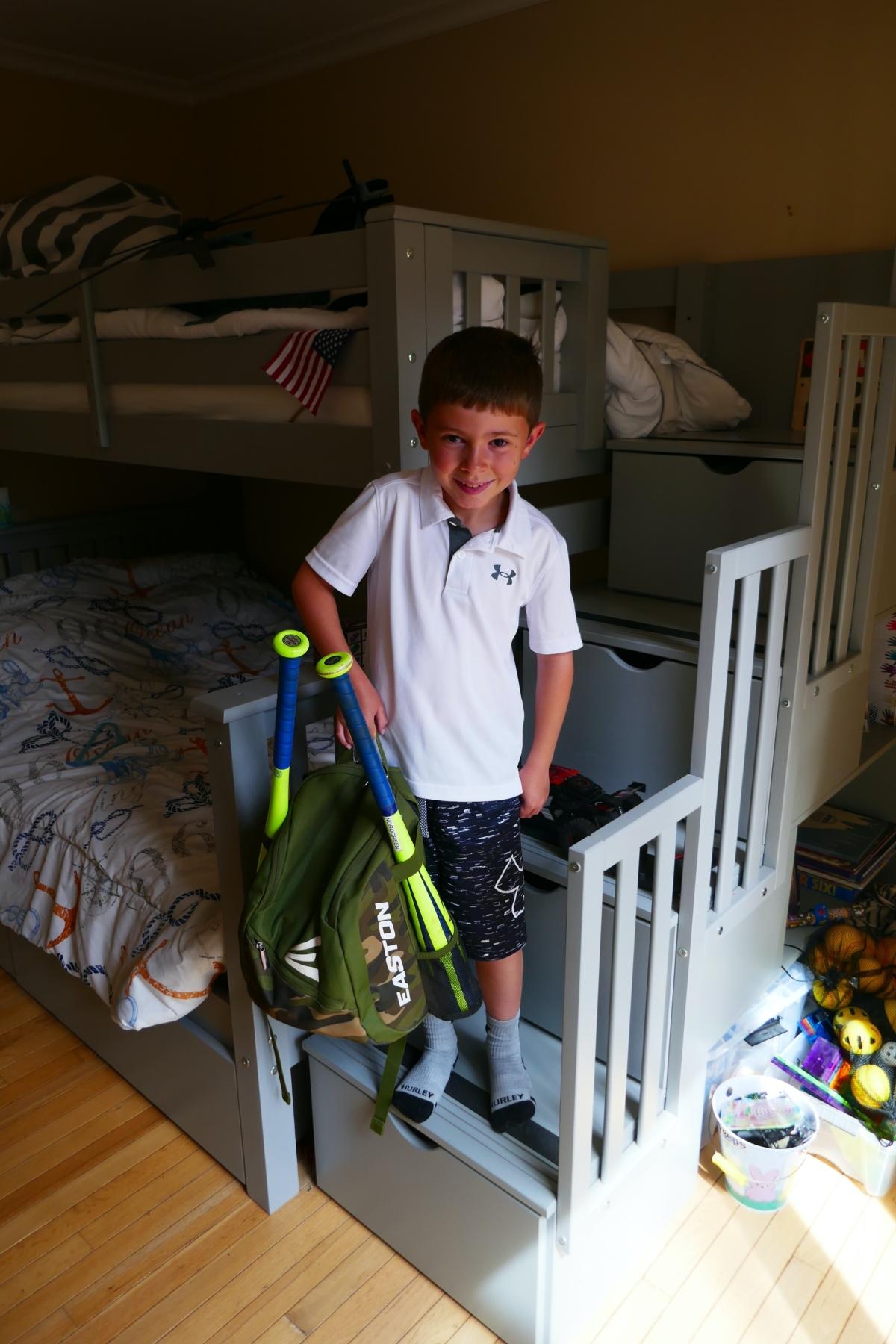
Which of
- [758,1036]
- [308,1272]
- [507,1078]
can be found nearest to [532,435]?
[507,1078]

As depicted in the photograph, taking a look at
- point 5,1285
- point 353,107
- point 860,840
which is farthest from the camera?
point 353,107

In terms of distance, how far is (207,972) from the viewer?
1553 mm

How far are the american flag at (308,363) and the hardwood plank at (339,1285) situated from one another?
1.30 metres

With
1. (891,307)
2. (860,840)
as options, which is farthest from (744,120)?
(860,840)

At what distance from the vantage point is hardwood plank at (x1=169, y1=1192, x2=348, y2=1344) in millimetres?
1423

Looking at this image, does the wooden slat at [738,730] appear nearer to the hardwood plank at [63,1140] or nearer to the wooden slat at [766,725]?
the wooden slat at [766,725]

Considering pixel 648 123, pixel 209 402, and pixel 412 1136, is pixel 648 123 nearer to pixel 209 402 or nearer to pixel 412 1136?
pixel 209 402

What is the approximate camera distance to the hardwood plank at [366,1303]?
140 cm

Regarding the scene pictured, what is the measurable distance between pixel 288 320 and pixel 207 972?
1027 mm

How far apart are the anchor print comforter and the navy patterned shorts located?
1.36 ft

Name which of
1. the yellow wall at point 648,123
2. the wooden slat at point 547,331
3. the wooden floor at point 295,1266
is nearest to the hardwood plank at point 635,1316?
the wooden floor at point 295,1266

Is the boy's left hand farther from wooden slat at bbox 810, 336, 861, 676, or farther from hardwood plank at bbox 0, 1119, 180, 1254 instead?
hardwood plank at bbox 0, 1119, 180, 1254

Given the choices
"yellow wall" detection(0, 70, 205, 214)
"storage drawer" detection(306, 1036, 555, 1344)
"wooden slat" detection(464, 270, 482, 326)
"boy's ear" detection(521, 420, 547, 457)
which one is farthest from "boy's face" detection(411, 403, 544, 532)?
"yellow wall" detection(0, 70, 205, 214)

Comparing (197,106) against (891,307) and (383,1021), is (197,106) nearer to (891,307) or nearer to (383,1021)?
(891,307)
